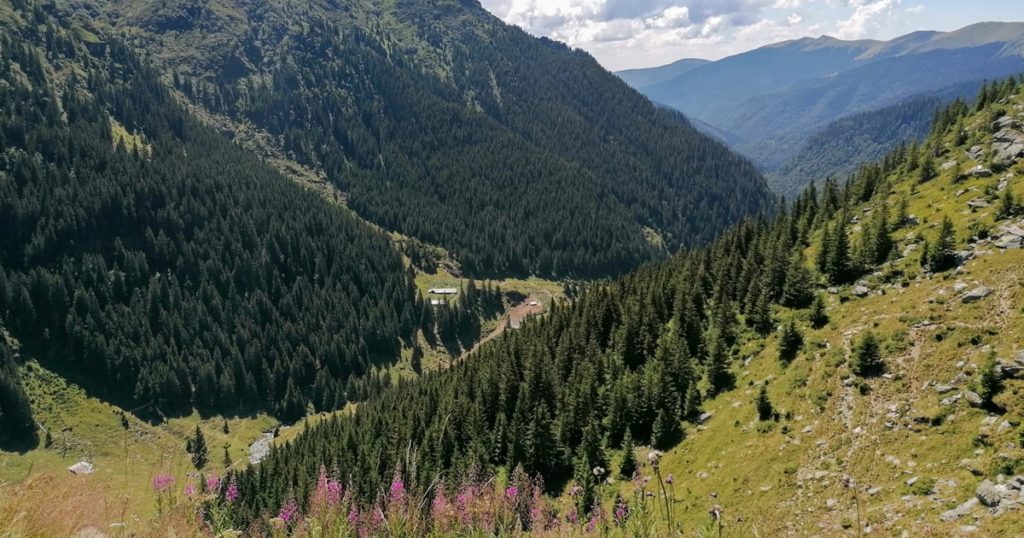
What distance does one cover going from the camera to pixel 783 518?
3344 cm

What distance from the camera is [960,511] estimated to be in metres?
25.3

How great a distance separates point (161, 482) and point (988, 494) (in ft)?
108

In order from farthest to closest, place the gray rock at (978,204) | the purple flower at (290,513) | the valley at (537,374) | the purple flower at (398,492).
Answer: the gray rock at (978,204) < the valley at (537,374) < the purple flower at (290,513) < the purple flower at (398,492)

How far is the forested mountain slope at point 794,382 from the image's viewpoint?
29.6 meters

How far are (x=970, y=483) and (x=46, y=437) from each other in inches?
5848

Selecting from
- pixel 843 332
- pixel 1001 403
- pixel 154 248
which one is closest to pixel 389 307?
pixel 154 248

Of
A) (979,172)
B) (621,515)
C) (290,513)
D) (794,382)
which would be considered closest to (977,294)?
(794,382)

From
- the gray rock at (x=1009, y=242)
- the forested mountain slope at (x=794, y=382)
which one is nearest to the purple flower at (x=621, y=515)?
the forested mountain slope at (x=794, y=382)

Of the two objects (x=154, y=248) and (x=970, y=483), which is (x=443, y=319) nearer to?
(x=154, y=248)

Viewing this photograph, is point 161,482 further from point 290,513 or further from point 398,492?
point 398,492

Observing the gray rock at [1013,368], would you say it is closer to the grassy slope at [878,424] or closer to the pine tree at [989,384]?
the pine tree at [989,384]

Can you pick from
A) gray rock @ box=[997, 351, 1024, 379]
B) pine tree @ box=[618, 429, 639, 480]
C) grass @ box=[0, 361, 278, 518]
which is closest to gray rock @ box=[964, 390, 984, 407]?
gray rock @ box=[997, 351, 1024, 379]

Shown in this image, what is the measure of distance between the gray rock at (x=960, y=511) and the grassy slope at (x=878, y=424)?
0.45 m

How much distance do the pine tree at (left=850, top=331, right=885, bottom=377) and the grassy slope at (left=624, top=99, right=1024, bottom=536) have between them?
0.89 meters
